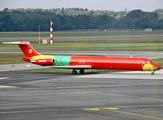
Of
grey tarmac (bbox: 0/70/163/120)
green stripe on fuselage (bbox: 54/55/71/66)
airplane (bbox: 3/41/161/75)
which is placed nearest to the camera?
grey tarmac (bbox: 0/70/163/120)

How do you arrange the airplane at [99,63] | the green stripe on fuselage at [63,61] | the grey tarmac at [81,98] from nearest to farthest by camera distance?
the grey tarmac at [81,98] → the airplane at [99,63] → the green stripe on fuselage at [63,61]

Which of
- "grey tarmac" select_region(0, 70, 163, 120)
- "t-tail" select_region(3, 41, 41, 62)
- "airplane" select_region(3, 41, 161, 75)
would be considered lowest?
"grey tarmac" select_region(0, 70, 163, 120)

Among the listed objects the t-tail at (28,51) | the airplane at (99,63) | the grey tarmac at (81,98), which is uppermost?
the t-tail at (28,51)

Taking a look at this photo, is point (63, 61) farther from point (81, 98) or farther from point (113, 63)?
point (81, 98)

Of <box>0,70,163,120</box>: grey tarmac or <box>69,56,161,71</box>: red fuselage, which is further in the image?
<box>69,56,161,71</box>: red fuselage

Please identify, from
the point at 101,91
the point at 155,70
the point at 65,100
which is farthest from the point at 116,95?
the point at 155,70

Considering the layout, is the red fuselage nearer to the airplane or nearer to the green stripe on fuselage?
the airplane

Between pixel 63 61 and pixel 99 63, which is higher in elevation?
pixel 63 61

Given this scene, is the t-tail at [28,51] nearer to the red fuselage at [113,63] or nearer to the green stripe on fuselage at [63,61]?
the green stripe on fuselage at [63,61]

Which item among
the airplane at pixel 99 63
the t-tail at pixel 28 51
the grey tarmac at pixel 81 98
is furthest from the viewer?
the t-tail at pixel 28 51

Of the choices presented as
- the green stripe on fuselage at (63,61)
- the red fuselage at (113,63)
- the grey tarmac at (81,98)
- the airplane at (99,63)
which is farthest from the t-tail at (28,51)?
the grey tarmac at (81,98)

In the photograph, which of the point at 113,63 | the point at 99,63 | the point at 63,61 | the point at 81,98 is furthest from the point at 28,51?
the point at 81,98

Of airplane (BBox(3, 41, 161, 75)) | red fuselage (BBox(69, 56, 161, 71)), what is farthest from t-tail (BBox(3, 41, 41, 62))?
red fuselage (BBox(69, 56, 161, 71))

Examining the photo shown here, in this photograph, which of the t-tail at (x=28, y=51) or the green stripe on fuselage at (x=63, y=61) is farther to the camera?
the t-tail at (x=28, y=51)
